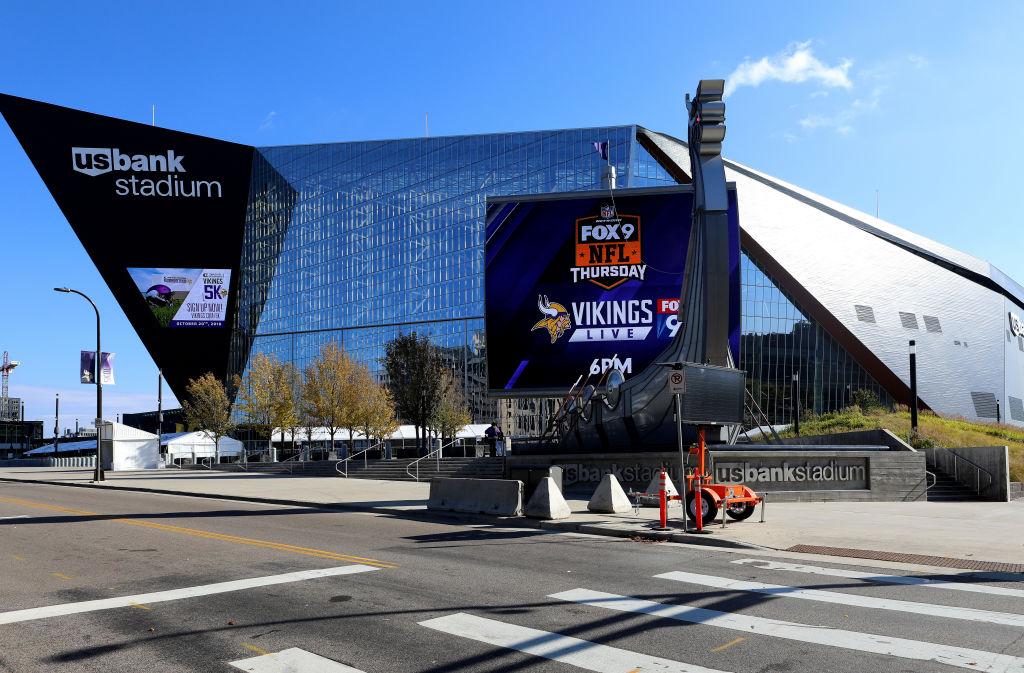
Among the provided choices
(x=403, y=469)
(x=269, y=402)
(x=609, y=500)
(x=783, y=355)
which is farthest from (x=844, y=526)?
(x=269, y=402)

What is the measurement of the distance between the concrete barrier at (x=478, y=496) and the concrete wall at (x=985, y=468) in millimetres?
14200

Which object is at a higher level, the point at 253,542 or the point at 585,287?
the point at 585,287

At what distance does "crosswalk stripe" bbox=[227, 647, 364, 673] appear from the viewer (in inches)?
231

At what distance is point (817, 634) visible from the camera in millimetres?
6715

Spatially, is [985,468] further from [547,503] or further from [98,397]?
[98,397]

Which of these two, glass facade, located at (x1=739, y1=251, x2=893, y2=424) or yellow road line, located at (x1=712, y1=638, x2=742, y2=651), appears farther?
glass facade, located at (x1=739, y1=251, x2=893, y2=424)

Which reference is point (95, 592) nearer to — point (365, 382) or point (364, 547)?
point (364, 547)

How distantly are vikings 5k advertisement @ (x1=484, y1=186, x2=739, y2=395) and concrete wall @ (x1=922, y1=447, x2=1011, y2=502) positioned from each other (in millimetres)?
10991

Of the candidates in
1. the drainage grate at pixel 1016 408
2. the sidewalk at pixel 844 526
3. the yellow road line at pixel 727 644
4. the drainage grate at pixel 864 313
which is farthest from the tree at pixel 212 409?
the drainage grate at pixel 1016 408

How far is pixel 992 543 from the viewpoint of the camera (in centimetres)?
1267

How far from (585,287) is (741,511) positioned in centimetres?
1884

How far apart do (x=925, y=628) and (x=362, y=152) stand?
9860 centimetres

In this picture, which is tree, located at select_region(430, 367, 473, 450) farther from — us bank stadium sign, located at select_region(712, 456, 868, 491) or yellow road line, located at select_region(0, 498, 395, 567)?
yellow road line, located at select_region(0, 498, 395, 567)

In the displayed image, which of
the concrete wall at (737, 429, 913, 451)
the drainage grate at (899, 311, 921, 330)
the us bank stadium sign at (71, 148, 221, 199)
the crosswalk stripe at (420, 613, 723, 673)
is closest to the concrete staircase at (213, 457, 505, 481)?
the concrete wall at (737, 429, 913, 451)
